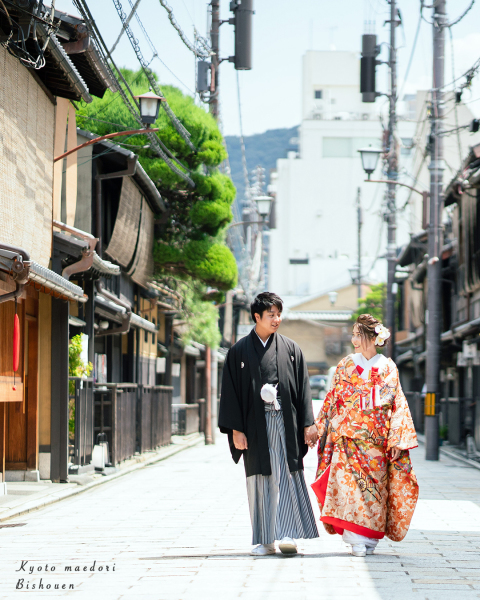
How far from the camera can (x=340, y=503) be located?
731 cm

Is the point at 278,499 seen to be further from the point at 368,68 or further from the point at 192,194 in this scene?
the point at 368,68

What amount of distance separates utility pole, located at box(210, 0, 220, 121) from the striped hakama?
18.5 m

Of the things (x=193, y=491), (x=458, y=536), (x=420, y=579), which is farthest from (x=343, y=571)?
(x=193, y=491)

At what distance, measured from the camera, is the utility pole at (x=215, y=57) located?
81.0 feet

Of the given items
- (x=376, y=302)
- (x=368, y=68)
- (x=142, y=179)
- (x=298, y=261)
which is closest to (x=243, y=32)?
(x=368, y=68)

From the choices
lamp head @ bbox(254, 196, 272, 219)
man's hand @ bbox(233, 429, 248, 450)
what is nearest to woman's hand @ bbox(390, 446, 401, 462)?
man's hand @ bbox(233, 429, 248, 450)

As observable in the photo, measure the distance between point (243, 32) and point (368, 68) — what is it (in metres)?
4.28

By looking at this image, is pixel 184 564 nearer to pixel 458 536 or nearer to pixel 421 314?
pixel 458 536

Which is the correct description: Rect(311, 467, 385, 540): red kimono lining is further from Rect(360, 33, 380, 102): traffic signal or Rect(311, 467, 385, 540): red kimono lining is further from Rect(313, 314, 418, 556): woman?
Rect(360, 33, 380, 102): traffic signal

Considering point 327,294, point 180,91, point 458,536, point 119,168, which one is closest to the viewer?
point 458,536

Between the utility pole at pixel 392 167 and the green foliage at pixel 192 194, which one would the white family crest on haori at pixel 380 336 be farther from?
the utility pole at pixel 392 167

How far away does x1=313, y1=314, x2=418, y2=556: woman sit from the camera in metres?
7.27

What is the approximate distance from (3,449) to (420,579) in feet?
27.1

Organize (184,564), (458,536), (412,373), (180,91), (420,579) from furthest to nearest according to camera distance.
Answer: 1. (412,373)
2. (180,91)
3. (458,536)
4. (184,564)
5. (420,579)
